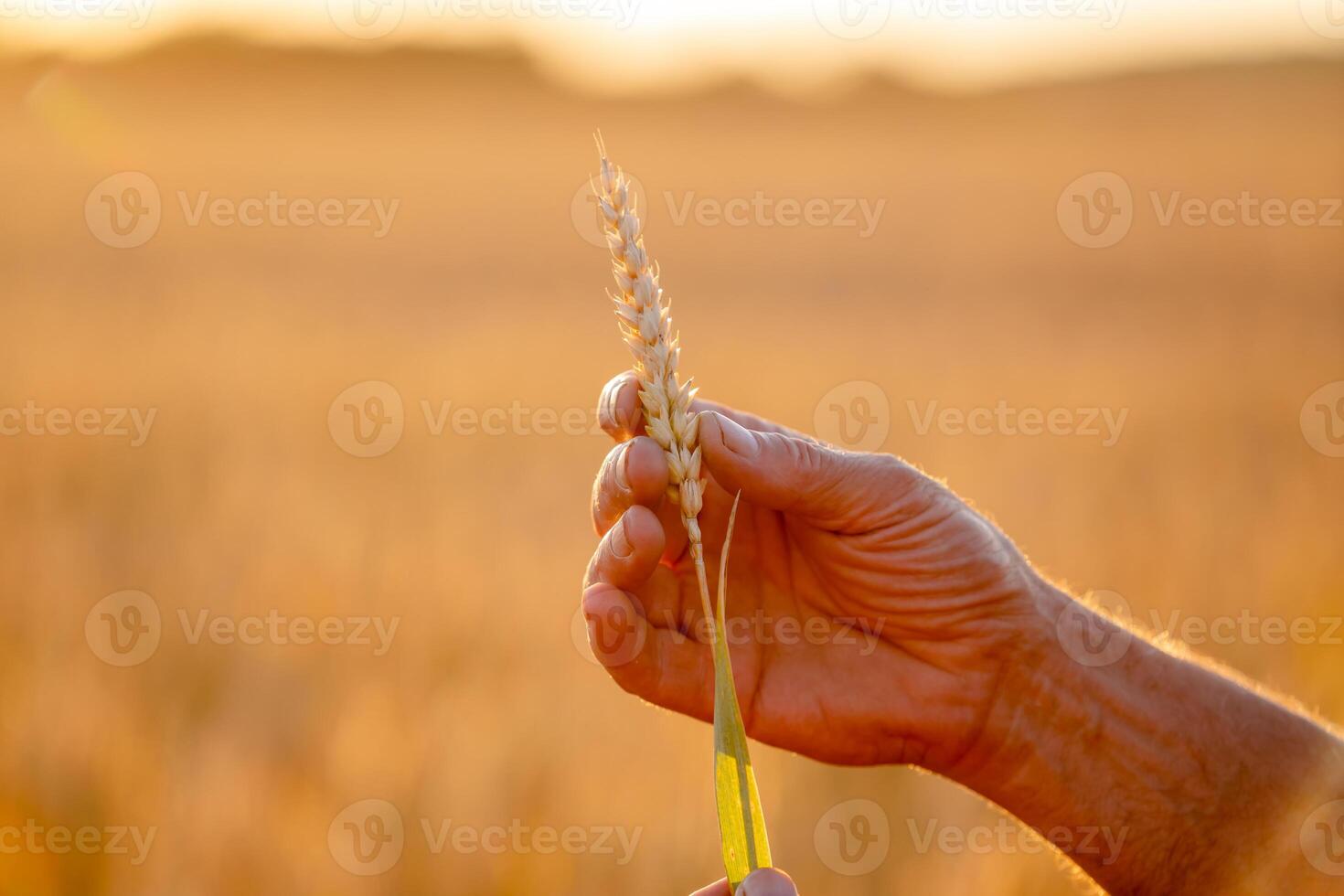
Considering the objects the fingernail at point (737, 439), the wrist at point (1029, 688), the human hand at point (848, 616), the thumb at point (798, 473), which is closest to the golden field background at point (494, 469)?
the wrist at point (1029, 688)

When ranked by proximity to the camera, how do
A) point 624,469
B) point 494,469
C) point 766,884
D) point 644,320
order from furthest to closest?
point 494,469 → point 624,469 → point 644,320 → point 766,884

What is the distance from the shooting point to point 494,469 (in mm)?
5871

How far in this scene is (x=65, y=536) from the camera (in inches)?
171

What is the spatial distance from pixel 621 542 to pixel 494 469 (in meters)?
4.17

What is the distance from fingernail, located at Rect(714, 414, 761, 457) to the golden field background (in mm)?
1647

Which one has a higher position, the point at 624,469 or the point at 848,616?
the point at 624,469

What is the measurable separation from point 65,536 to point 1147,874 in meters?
3.96

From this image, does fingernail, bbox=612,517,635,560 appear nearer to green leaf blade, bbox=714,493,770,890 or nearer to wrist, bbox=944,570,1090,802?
green leaf blade, bbox=714,493,770,890

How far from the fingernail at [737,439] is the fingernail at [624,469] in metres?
0.16

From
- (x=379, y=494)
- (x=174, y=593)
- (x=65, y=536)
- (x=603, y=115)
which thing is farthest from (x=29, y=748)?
(x=603, y=115)

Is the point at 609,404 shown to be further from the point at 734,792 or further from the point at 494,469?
the point at 494,469

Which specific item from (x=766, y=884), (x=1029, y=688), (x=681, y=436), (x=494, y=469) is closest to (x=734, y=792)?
(x=766, y=884)

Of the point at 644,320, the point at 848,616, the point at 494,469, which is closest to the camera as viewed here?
the point at 644,320

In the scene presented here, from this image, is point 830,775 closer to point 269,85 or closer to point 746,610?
point 746,610
